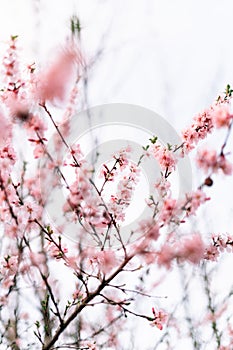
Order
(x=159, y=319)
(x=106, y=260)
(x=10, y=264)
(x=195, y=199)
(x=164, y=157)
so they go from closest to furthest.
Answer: (x=195, y=199) < (x=106, y=260) < (x=159, y=319) < (x=10, y=264) < (x=164, y=157)

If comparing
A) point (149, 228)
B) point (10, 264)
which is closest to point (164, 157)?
point (149, 228)

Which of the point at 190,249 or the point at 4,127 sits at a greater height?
the point at 4,127

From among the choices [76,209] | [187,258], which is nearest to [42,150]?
[76,209]

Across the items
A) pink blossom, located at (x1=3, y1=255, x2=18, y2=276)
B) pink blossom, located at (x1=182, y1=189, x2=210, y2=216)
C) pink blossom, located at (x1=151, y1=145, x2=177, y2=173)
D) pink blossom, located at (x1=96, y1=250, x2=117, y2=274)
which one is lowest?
pink blossom, located at (x1=182, y1=189, x2=210, y2=216)

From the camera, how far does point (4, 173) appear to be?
2613 millimetres

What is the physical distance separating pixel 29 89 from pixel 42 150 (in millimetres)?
533

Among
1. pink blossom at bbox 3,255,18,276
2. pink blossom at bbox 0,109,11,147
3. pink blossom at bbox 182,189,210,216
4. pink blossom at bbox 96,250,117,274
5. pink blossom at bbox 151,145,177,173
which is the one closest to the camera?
pink blossom at bbox 182,189,210,216

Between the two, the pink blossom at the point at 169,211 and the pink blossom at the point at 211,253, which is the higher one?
the pink blossom at the point at 211,253

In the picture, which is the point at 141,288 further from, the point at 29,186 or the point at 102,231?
the point at 29,186

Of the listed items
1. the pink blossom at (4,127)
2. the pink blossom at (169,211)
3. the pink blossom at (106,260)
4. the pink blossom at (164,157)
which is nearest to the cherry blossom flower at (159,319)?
the pink blossom at (106,260)

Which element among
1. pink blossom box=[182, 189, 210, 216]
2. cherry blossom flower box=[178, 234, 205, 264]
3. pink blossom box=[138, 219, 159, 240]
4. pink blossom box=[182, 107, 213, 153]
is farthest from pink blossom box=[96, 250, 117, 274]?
pink blossom box=[182, 107, 213, 153]

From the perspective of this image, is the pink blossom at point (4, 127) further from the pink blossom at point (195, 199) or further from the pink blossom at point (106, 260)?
the pink blossom at point (195, 199)

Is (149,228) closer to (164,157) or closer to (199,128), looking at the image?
(164,157)

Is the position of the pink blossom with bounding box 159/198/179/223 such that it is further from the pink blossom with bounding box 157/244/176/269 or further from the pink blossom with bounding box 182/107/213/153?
the pink blossom with bounding box 182/107/213/153
